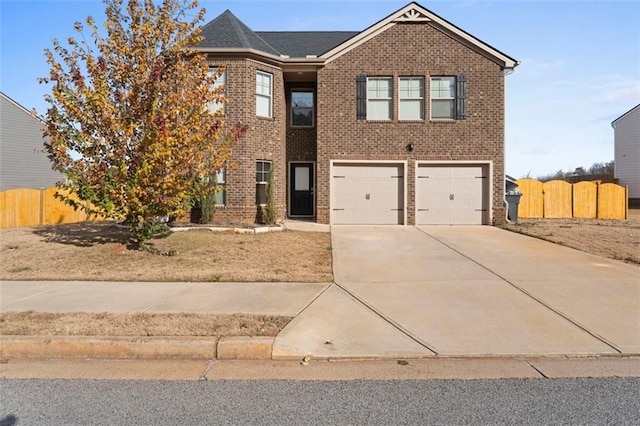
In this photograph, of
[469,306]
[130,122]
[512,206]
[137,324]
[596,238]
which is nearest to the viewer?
[137,324]

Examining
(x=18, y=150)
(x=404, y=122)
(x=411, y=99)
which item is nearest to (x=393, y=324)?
(x=404, y=122)

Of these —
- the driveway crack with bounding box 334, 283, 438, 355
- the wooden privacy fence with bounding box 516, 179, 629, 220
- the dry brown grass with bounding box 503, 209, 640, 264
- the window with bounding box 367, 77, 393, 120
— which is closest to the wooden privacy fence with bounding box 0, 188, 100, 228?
the window with bounding box 367, 77, 393, 120

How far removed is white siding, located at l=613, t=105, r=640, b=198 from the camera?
104 feet

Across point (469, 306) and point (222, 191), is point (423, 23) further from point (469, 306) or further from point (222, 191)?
point (469, 306)

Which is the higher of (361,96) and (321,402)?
(361,96)

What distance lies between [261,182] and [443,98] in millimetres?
7174

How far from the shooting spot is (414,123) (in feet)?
50.2

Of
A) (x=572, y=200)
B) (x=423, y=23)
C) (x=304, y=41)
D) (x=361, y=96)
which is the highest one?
(x=304, y=41)

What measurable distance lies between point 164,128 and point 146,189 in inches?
54.0

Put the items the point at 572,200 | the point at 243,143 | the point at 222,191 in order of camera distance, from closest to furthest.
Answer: the point at 243,143
the point at 222,191
the point at 572,200

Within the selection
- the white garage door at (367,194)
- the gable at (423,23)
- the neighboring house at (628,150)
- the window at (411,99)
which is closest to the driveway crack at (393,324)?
the white garage door at (367,194)

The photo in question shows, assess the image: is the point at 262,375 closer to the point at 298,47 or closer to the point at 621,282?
the point at 621,282

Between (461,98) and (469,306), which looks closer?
(469,306)

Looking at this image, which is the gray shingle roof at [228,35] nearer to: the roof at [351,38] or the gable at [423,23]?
the roof at [351,38]
